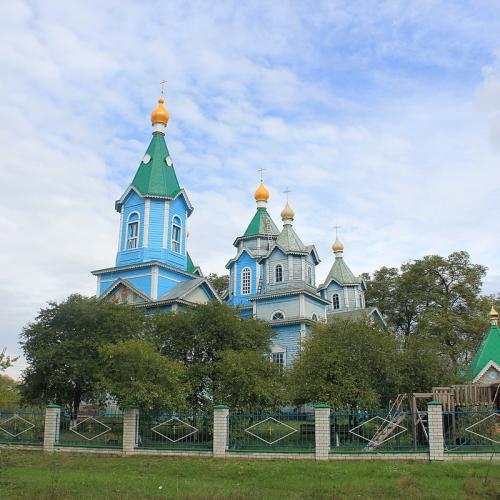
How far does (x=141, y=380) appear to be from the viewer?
16516 mm

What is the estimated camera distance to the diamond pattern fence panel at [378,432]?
14250 mm

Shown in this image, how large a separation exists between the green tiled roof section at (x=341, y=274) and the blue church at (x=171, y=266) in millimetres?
8949

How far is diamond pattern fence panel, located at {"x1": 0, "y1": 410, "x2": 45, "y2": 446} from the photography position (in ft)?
57.7

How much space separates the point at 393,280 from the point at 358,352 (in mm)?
25653

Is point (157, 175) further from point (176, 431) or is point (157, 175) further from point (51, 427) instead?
point (176, 431)

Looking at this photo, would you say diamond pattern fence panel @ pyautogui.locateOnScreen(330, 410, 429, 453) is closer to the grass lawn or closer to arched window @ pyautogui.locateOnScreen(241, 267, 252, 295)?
the grass lawn

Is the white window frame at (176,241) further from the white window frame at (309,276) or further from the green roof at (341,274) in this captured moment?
the green roof at (341,274)

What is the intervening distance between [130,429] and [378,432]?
6520mm

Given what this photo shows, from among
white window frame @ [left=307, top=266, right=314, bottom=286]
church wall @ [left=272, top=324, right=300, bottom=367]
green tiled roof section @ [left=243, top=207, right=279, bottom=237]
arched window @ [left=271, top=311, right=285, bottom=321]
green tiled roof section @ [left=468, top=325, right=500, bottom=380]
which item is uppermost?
green tiled roof section @ [left=243, top=207, right=279, bottom=237]

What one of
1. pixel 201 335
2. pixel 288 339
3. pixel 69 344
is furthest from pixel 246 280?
pixel 69 344

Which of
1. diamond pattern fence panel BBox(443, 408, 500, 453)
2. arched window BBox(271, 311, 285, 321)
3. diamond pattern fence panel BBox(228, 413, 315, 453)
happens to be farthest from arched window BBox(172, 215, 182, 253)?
diamond pattern fence panel BBox(443, 408, 500, 453)

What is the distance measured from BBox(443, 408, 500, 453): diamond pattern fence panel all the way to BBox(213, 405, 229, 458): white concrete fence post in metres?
5.29

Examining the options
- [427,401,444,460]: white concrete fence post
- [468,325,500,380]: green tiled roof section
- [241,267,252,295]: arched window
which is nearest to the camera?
[427,401,444,460]: white concrete fence post

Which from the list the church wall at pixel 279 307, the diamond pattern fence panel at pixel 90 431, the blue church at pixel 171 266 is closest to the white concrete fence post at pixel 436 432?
the diamond pattern fence panel at pixel 90 431
